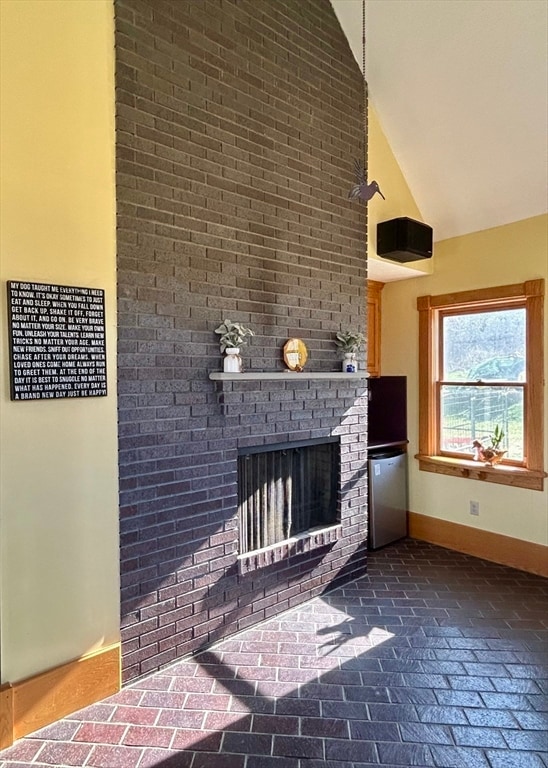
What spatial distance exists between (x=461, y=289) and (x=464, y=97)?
1.45 m

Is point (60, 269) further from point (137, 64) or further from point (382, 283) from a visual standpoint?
point (382, 283)

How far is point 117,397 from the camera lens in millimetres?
2230

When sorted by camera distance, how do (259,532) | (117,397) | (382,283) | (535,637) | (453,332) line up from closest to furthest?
(117,397) → (535,637) → (259,532) → (453,332) → (382,283)

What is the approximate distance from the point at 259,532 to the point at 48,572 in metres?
1.24

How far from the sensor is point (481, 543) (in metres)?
3.89

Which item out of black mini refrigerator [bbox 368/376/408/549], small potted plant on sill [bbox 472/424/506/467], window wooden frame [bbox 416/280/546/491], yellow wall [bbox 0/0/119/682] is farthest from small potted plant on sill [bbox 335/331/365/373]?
yellow wall [bbox 0/0/119/682]

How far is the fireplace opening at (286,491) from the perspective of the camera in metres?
2.85

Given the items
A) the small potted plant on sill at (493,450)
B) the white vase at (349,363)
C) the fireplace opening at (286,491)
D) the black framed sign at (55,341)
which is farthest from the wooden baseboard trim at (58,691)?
the small potted plant on sill at (493,450)

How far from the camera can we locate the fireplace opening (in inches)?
112

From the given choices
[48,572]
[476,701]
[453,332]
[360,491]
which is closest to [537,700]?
[476,701]

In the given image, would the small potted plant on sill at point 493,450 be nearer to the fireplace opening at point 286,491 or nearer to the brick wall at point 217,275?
the brick wall at point 217,275

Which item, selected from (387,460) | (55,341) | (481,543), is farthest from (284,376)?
(481,543)

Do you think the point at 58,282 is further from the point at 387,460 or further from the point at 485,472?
the point at 485,472

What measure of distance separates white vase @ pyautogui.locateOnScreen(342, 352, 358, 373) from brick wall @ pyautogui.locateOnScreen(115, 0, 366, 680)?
0.33 feet
